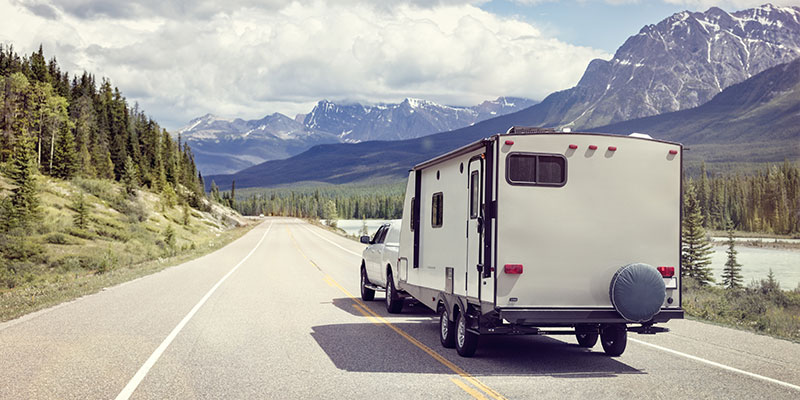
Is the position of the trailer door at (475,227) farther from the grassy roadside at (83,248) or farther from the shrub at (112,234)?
the shrub at (112,234)

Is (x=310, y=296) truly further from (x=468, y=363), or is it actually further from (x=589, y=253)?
(x=589, y=253)

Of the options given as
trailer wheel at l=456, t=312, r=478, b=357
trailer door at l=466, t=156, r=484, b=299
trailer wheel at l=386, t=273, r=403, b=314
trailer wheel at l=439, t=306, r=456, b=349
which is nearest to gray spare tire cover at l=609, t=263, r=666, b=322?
trailer door at l=466, t=156, r=484, b=299

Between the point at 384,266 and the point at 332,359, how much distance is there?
6.18 meters

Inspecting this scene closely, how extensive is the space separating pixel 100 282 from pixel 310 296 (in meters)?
7.45

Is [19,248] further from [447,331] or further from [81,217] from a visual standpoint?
[447,331]

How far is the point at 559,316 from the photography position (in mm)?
8961

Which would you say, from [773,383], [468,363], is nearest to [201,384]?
[468,363]

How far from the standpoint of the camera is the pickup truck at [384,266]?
14.9m

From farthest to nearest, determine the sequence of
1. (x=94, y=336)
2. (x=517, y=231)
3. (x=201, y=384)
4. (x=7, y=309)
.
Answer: (x=7, y=309) → (x=94, y=336) → (x=517, y=231) → (x=201, y=384)

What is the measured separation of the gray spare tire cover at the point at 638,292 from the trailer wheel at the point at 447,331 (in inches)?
98.9

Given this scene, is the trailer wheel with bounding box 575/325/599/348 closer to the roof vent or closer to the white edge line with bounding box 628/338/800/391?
the white edge line with bounding box 628/338/800/391

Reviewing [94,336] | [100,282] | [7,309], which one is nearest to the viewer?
[94,336]

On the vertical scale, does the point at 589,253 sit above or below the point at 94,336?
above

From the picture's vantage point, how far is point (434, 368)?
9.03 metres
